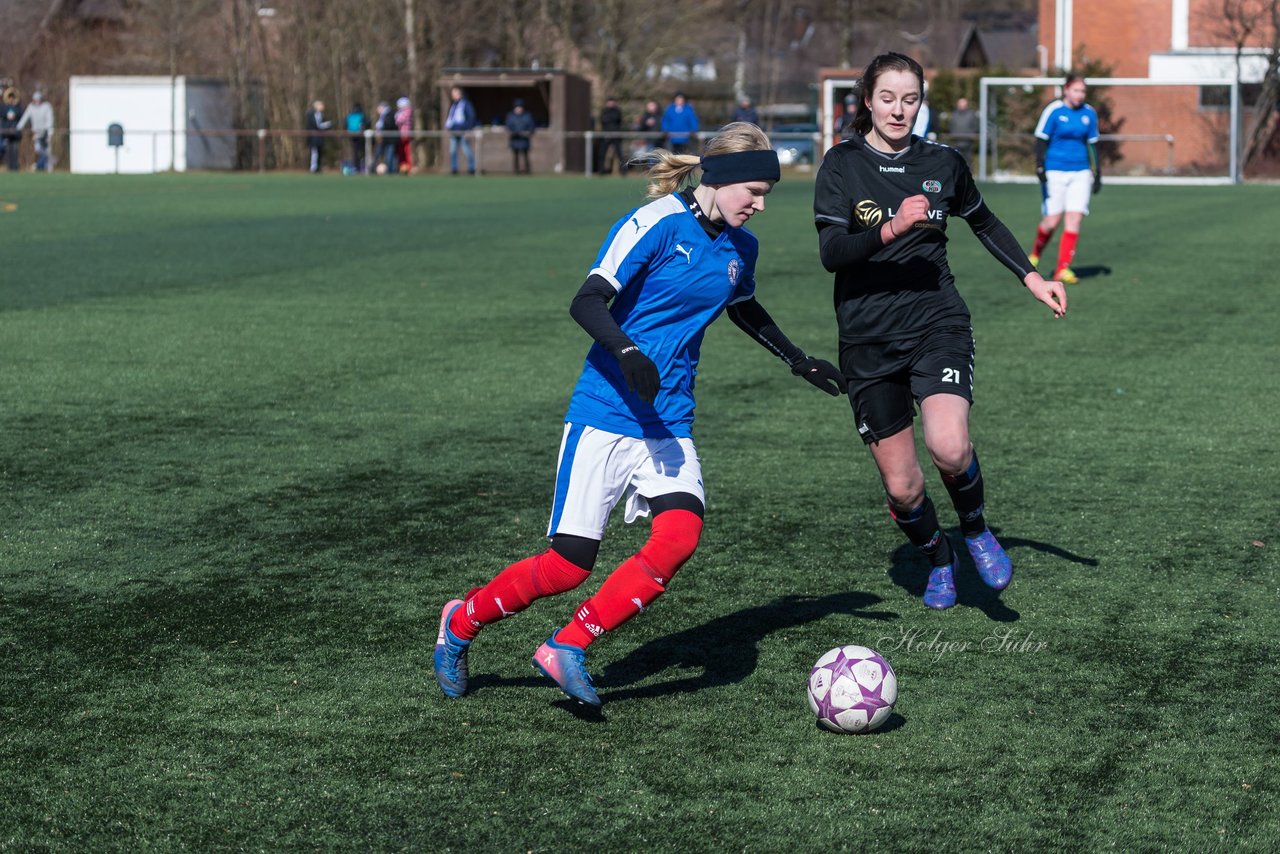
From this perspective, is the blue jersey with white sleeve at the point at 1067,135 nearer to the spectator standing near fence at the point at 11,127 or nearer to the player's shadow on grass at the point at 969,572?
the player's shadow on grass at the point at 969,572

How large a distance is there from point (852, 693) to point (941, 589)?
139 cm

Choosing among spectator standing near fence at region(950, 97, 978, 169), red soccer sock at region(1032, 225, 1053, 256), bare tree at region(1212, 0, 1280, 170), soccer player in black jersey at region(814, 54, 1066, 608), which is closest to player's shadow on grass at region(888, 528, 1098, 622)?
soccer player in black jersey at region(814, 54, 1066, 608)

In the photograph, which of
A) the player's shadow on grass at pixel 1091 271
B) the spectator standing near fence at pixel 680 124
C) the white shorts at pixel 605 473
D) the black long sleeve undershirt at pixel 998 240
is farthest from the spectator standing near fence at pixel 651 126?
the white shorts at pixel 605 473

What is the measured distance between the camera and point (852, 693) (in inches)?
178

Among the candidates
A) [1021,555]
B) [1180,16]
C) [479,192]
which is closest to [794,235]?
[479,192]

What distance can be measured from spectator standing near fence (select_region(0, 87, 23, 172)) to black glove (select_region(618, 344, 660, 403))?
42.8 meters

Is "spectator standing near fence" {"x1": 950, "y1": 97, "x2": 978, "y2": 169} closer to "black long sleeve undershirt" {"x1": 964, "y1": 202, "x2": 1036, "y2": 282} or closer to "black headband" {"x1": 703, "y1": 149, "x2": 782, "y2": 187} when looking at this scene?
"black long sleeve undershirt" {"x1": 964, "y1": 202, "x2": 1036, "y2": 282}

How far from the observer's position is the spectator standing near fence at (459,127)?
4169 cm

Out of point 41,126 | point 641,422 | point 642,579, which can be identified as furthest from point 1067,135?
point 41,126

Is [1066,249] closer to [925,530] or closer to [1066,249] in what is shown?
[1066,249]

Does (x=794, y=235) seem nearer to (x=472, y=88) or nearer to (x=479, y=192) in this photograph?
(x=479, y=192)

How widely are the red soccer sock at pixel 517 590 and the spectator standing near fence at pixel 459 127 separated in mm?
37538

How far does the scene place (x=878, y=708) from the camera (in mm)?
4559

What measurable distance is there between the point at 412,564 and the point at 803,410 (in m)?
4.03
